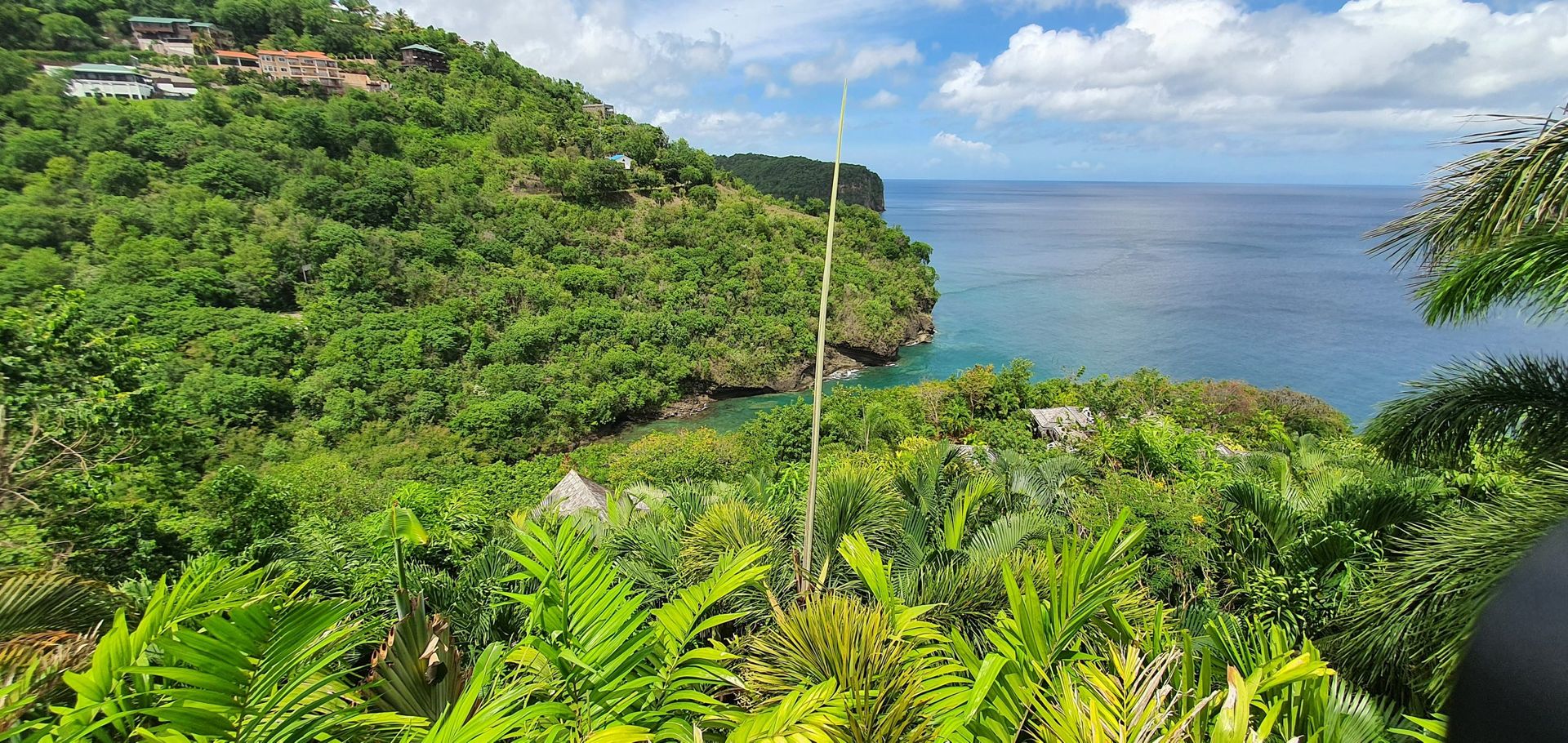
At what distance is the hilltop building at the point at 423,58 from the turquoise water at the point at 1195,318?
3747cm

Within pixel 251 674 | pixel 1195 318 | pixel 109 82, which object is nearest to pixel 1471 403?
pixel 251 674

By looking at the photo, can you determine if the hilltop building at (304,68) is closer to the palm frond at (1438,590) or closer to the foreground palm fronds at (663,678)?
the foreground palm fronds at (663,678)

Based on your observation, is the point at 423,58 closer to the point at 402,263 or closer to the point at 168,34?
the point at 168,34

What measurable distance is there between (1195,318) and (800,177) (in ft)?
182

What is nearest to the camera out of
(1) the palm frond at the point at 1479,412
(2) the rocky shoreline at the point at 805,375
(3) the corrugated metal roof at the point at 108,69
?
(1) the palm frond at the point at 1479,412

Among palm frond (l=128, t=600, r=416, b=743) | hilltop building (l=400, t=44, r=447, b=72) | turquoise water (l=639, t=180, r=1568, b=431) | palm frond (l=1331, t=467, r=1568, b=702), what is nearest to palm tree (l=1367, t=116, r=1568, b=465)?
palm frond (l=1331, t=467, r=1568, b=702)

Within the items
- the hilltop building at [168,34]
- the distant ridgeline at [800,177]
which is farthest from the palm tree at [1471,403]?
the distant ridgeline at [800,177]

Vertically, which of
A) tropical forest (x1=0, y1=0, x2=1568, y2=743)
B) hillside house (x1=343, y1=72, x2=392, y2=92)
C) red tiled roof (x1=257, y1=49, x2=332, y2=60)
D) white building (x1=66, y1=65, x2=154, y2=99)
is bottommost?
tropical forest (x1=0, y1=0, x2=1568, y2=743)

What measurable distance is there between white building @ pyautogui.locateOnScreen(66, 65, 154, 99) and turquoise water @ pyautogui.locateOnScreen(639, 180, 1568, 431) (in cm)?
3529

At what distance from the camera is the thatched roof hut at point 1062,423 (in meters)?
12.7

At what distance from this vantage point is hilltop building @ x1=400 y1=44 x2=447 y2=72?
1780 inches

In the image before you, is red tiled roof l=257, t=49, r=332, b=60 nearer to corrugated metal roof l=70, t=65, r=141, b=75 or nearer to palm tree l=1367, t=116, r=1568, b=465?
corrugated metal roof l=70, t=65, r=141, b=75

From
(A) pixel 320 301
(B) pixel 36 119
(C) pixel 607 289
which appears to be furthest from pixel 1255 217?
(B) pixel 36 119

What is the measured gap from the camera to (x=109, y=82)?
3356 centimetres
